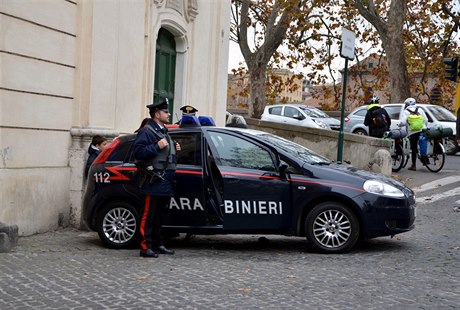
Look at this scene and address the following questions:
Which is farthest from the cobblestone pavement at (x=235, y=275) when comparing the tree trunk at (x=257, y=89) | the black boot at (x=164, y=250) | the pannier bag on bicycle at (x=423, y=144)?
the tree trunk at (x=257, y=89)

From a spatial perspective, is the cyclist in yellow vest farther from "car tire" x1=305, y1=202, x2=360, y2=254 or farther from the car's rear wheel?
"car tire" x1=305, y1=202, x2=360, y2=254

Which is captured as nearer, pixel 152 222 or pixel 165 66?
pixel 152 222

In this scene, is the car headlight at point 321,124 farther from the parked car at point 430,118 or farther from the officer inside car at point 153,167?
the officer inside car at point 153,167

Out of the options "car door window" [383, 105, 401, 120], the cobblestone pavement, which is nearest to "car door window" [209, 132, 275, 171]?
the cobblestone pavement

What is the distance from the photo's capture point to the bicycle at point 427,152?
18462 millimetres

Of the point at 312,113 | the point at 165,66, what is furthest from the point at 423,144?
the point at 312,113

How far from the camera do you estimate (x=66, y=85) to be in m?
12.0

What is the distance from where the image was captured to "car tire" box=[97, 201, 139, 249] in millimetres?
9734

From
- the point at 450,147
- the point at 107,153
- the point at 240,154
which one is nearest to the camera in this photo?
the point at 240,154

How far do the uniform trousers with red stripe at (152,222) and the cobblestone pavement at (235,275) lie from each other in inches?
10.3

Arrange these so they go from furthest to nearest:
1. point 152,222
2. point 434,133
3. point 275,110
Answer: point 275,110 < point 434,133 < point 152,222

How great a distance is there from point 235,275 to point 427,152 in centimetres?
1196

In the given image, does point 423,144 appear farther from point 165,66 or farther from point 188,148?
point 188,148

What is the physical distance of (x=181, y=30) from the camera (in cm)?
1557
